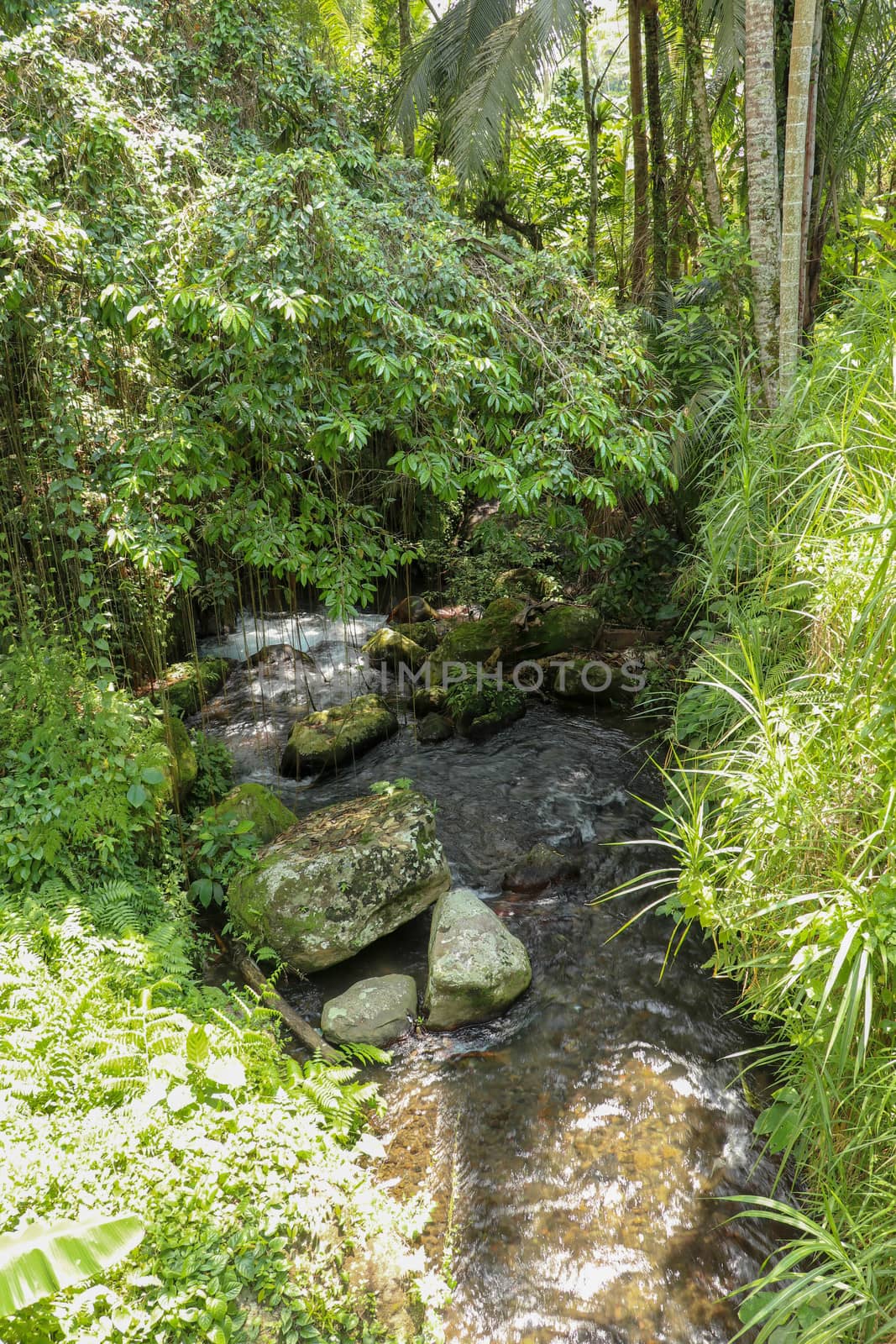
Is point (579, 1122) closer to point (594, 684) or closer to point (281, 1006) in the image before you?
point (281, 1006)

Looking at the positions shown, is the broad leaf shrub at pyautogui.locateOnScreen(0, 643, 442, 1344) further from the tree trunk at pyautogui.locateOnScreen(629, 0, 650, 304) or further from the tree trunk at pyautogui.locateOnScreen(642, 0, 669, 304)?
the tree trunk at pyautogui.locateOnScreen(642, 0, 669, 304)

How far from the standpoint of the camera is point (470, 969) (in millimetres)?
3924

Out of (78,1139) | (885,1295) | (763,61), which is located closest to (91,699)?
(78,1139)

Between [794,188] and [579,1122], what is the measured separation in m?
5.11

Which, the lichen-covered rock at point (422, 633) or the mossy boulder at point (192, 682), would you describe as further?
the lichen-covered rock at point (422, 633)

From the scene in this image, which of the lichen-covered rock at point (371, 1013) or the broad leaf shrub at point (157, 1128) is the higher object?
the broad leaf shrub at point (157, 1128)

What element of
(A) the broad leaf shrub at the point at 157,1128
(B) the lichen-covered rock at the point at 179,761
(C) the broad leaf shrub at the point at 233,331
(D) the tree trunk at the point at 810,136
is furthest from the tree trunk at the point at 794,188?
(A) the broad leaf shrub at the point at 157,1128

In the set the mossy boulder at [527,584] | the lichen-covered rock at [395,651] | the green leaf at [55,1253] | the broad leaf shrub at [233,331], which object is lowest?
the lichen-covered rock at [395,651]

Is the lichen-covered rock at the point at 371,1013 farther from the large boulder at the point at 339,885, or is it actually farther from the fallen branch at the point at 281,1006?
the large boulder at the point at 339,885

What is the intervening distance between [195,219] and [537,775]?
4.42 metres

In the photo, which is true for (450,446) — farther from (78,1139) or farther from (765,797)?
(78,1139)

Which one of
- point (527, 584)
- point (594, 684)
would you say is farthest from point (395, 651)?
point (594, 684)

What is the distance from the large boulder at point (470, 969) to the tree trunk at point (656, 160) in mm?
6544

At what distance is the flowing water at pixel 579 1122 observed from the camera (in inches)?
107
